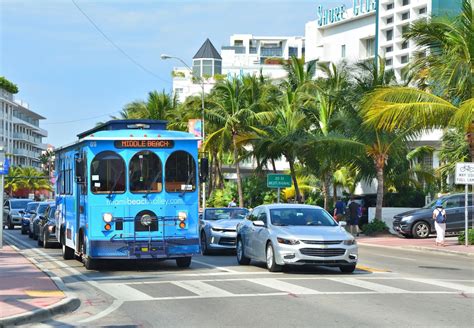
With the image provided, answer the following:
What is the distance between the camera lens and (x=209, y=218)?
24750mm

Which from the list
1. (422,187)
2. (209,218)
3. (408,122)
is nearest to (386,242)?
(408,122)

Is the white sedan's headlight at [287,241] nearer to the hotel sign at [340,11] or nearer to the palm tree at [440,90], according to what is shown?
the palm tree at [440,90]

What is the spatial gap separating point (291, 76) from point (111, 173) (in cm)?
2836

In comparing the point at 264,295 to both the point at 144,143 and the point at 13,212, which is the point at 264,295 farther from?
the point at 13,212

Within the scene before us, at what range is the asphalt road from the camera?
Result: 10.9 metres

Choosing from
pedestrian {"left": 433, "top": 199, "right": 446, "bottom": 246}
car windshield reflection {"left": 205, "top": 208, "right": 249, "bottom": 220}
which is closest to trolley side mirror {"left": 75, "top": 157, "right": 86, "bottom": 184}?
car windshield reflection {"left": 205, "top": 208, "right": 249, "bottom": 220}

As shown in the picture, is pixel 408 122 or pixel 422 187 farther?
pixel 422 187

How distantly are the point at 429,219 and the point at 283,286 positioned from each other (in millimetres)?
18955

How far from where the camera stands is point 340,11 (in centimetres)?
9325

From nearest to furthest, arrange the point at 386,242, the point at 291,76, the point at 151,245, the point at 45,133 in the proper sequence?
the point at 151,245 < the point at 386,242 < the point at 291,76 < the point at 45,133

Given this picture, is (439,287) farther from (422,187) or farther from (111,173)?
(422,187)

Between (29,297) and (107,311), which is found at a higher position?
(29,297)

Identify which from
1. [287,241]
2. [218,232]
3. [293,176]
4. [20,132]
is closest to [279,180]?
[293,176]

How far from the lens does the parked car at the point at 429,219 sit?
31.8 meters
